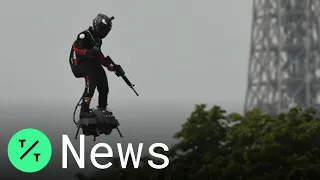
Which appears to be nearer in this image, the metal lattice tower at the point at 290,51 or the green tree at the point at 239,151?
the green tree at the point at 239,151

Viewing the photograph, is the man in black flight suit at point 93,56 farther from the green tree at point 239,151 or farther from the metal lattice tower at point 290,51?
the metal lattice tower at point 290,51

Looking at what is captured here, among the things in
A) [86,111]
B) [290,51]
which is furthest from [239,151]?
[290,51]

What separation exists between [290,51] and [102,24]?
5631 cm

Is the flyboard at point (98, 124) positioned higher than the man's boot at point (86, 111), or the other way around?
the man's boot at point (86, 111)

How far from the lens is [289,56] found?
80.8 meters

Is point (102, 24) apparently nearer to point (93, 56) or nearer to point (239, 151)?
point (93, 56)

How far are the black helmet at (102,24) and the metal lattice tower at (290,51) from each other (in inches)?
2174

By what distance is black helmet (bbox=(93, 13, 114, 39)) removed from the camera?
26219mm

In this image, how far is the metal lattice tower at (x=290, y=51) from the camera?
79.9 metres

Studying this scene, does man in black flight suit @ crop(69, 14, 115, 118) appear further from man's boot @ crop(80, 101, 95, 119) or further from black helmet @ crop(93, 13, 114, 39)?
man's boot @ crop(80, 101, 95, 119)

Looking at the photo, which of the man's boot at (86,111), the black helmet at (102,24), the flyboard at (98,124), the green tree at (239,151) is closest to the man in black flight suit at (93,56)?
the black helmet at (102,24)

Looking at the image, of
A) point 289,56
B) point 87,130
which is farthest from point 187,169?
point 289,56

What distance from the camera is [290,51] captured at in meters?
80.3

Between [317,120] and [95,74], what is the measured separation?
1536cm
